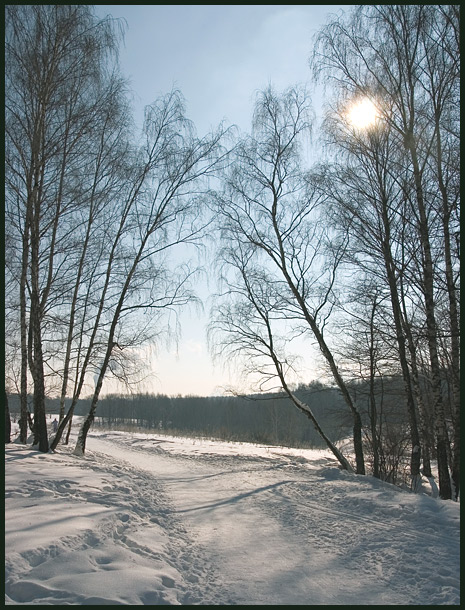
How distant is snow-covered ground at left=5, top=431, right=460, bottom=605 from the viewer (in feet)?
10.5

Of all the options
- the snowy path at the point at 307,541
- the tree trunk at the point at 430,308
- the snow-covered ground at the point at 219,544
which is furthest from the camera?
the tree trunk at the point at 430,308

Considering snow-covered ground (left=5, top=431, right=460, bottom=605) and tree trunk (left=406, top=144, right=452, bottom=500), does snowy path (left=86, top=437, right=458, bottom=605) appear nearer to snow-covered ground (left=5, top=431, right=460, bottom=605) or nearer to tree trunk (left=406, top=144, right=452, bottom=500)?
snow-covered ground (left=5, top=431, right=460, bottom=605)

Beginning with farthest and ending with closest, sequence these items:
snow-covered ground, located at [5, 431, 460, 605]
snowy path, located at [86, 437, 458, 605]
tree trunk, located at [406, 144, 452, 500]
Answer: tree trunk, located at [406, 144, 452, 500] < snowy path, located at [86, 437, 458, 605] < snow-covered ground, located at [5, 431, 460, 605]

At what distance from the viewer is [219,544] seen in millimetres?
4539

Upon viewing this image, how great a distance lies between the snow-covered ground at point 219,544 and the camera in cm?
320

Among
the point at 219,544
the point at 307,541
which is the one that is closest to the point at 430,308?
the point at 307,541

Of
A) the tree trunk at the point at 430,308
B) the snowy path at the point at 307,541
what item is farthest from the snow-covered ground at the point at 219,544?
the tree trunk at the point at 430,308

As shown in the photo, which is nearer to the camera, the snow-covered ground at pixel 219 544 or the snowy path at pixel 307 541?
the snow-covered ground at pixel 219 544

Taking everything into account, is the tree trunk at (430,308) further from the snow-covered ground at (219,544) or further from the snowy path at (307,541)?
the snow-covered ground at (219,544)

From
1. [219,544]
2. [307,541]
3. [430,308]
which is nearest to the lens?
[219,544]

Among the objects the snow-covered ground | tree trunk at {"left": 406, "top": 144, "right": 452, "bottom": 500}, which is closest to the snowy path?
the snow-covered ground

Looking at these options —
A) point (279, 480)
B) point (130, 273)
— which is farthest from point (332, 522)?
point (130, 273)

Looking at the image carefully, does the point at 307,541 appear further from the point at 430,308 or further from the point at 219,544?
the point at 430,308

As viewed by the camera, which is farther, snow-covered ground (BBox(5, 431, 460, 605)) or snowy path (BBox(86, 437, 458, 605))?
snowy path (BBox(86, 437, 458, 605))
